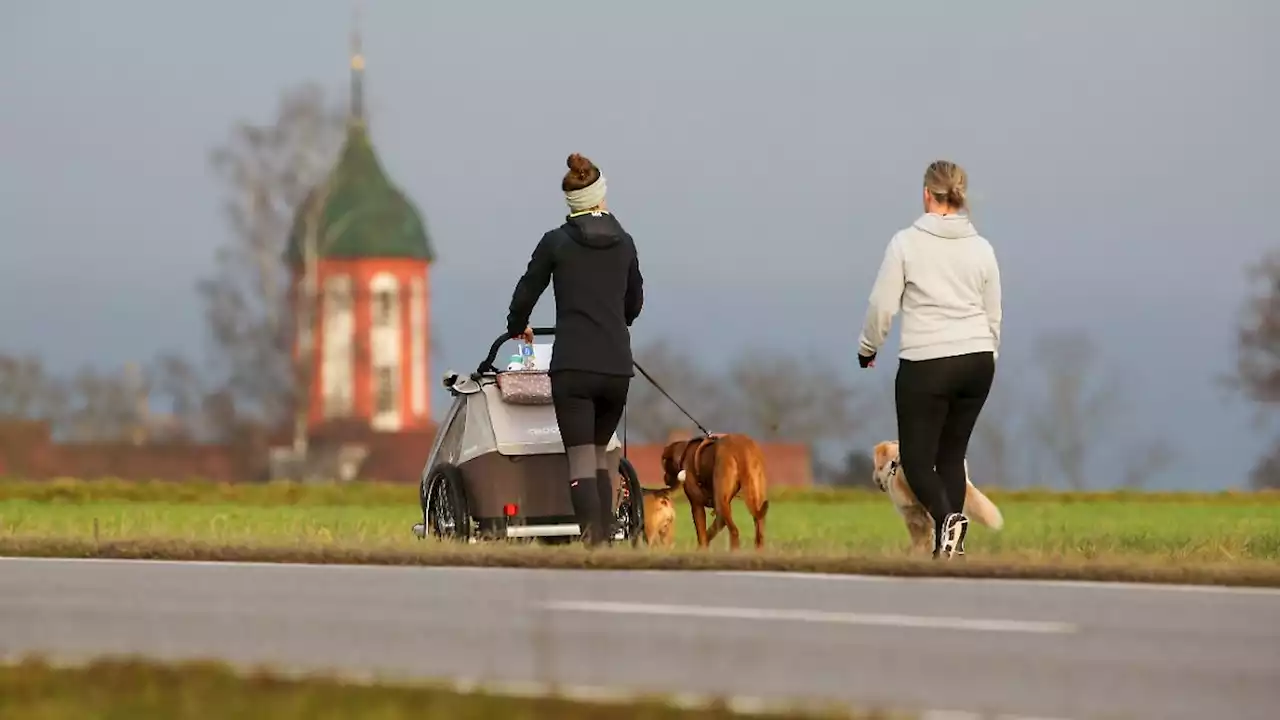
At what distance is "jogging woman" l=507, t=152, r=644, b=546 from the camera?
44.5 ft

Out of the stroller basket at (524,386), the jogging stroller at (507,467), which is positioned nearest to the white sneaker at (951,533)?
the jogging stroller at (507,467)

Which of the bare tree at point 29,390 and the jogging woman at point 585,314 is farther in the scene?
the bare tree at point 29,390

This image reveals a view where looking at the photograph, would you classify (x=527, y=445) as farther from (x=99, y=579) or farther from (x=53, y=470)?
(x=53, y=470)

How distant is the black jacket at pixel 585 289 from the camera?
534 inches

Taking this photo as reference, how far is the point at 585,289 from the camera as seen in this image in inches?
535

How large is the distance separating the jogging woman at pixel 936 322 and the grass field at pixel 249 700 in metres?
5.70

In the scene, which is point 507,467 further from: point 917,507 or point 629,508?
point 917,507

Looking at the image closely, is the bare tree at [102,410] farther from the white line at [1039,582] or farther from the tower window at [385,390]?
the white line at [1039,582]

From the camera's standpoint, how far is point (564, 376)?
13.5 meters

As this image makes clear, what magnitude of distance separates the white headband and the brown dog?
347cm

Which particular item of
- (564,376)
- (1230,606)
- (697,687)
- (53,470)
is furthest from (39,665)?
(53,470)

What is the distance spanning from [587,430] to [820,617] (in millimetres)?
4328

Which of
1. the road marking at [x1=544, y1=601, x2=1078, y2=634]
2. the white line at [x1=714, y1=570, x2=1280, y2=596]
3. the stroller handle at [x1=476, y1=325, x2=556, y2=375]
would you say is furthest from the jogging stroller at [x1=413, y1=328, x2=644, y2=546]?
the road marking at [x1=544, y1=601, x2=1078, y2=634]

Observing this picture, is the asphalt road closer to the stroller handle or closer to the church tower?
the stroller handle
